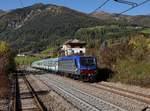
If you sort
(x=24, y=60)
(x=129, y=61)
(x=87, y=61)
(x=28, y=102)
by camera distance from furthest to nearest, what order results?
(x=24, y=60), (x=87, y=61), (x=129, y=61), (x=28, y=102)

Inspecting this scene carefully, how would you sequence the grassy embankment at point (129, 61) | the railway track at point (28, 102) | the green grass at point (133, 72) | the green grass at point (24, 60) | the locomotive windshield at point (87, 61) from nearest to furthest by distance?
the railway track at point (28, 102), the green grass at point (133, 72), the grassy embankment at point (129, 61), the locomotive windshield at point (87, 61), the green grass at point (24, 60)

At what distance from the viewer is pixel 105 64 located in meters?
43.2

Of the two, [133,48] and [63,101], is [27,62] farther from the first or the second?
[63,101]

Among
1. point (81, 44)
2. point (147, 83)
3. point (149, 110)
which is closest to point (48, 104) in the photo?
point (149, 110)

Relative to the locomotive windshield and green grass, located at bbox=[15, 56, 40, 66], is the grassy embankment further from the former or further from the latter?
green grass, located at bbox=[15, 56, 40, 66]

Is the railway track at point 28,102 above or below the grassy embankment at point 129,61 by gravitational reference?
below

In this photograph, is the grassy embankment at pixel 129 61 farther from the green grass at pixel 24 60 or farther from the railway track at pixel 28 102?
the green grass at pixel 24 60

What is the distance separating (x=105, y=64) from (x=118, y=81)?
6.98 metres

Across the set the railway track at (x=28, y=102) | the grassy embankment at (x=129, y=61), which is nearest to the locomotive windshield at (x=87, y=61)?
the grassy embankment at (x=129, y=61)

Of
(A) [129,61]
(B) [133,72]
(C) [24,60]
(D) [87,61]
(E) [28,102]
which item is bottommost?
(E) [28,102]

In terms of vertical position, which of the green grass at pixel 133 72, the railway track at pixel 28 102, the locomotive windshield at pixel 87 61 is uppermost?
the locomotive windshield at pixel 87 61

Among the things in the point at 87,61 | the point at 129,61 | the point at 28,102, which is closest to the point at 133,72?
the point at 129,61

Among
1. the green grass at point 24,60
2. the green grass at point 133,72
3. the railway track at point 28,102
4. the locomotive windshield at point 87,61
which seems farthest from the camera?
the green grass at point 24,60

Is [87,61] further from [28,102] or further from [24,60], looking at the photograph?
[24,60]
